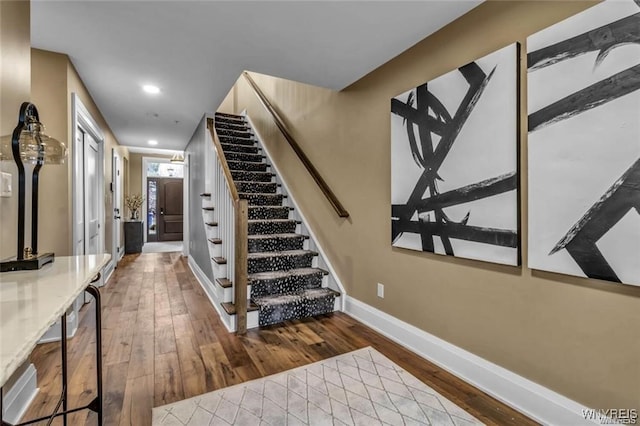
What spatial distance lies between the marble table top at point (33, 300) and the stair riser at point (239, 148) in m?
3.63

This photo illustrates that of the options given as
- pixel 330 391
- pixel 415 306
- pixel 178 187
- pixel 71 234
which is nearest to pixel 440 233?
pixel 415 306

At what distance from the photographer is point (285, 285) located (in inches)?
119

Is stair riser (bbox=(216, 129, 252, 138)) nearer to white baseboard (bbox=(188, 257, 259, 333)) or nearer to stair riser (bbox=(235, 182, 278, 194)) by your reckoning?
stair riser (bbox=(235, 182, 278, 194))

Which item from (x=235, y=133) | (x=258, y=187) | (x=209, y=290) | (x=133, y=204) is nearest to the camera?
(x=209, y=290)

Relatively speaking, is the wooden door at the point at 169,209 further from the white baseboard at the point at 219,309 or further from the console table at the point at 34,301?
the console table at the point at 34,301

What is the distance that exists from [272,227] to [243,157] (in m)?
1.72

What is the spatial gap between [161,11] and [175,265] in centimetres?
452

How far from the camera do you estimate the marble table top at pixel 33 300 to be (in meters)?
0.61

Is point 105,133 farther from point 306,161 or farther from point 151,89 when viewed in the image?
point 306,161

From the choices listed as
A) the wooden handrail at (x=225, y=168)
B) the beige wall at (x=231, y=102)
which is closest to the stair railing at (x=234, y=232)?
the wooden handrail at (x=225, y=168)

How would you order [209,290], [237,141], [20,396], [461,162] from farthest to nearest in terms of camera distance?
[237,141]
[209,290]
[461,162]
[20,396]

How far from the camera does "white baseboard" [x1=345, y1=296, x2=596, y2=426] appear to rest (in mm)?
1470

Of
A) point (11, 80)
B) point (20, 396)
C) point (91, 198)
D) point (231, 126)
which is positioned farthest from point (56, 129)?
point (231, 126)

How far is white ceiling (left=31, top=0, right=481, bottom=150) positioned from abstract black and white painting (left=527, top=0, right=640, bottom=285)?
679 mm
